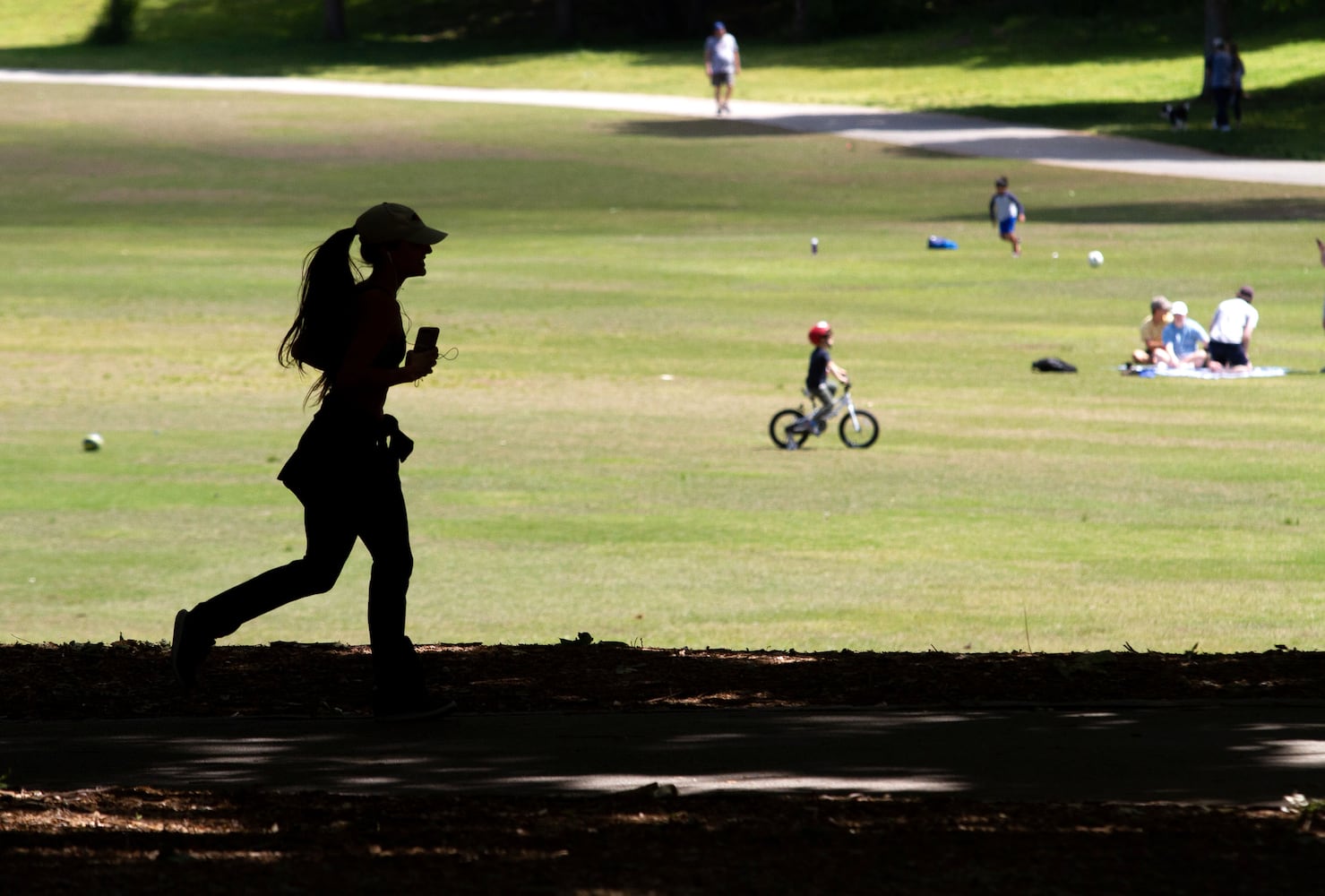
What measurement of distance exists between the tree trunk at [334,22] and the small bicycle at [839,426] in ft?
216

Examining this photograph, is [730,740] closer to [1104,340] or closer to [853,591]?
[853,591]

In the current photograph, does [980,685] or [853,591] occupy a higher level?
[980,685]

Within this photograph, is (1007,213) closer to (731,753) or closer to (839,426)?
(839,426)

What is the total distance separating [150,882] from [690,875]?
134 centimetres

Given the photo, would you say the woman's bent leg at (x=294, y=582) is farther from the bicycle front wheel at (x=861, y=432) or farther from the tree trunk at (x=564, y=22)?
the tree trunk at (x=564, y=22)

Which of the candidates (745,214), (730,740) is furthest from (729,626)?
(745,214)

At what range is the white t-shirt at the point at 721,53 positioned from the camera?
5838 centimetres

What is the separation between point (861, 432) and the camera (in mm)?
22609

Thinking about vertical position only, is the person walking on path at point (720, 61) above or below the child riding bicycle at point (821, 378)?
above

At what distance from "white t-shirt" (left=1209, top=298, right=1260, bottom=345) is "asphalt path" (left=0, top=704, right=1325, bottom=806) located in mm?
19356

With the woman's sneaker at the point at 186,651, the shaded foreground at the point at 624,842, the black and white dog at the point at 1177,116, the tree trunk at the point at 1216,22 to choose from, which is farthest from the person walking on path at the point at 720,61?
the shaded foreground at the point at 624,842

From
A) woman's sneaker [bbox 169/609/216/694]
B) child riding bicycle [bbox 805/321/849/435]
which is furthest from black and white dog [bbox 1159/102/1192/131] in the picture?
woman's sneaker [bbox 169/609/216/694]

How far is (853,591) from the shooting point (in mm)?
15656

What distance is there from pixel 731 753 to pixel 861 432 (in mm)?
15601
